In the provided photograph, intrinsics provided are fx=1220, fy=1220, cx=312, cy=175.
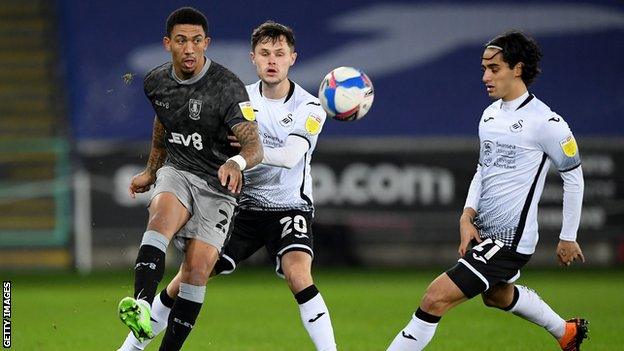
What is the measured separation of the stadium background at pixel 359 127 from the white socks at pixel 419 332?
29.8 feet

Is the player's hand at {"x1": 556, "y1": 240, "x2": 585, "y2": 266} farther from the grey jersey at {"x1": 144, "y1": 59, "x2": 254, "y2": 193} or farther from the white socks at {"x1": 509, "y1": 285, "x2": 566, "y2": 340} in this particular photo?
the grey jersey at {"x1": 144, "y1": 59, "x2": 254, "y2": 193}

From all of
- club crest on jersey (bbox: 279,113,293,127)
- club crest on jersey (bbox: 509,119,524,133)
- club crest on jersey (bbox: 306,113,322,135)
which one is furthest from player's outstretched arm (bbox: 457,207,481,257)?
club crest on jersey (bbox: 279,113,293,127)

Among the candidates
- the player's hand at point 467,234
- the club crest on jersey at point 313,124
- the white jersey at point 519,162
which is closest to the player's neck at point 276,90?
the club crest on jersey at point 313,124

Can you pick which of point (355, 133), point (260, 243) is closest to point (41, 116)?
point (355, 133)

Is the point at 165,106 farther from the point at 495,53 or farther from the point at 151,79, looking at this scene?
the point at 495,53

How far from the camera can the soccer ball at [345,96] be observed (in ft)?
24.0

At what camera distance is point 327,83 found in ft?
24.2

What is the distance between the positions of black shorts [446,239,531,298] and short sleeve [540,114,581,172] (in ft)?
1.95

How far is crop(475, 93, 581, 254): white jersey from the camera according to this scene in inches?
272

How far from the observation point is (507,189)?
7027 millimetres

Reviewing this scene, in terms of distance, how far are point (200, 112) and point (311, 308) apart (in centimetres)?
137

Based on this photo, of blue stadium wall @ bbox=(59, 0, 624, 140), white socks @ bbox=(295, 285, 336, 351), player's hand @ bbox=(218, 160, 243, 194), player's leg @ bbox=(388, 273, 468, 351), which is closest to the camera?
player's hand @ bbox=(218, 160, 243, 194)

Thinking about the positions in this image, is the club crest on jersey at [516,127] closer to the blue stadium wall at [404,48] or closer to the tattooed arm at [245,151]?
the tattooed arm at [245,151]

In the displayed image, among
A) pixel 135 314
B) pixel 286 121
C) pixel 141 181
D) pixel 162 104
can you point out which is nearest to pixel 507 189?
pixel 286 121
